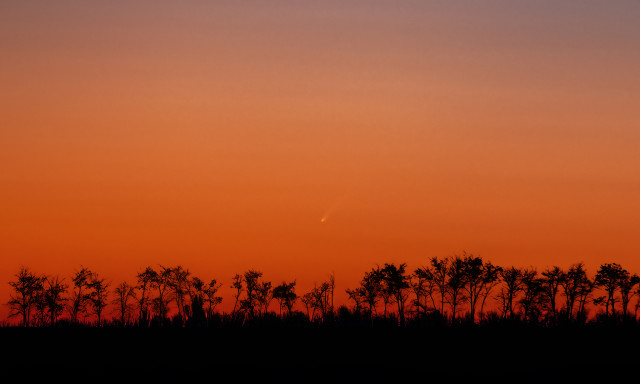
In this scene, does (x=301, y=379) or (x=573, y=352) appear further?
(x=573, y=352)

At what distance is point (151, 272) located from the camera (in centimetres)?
13100

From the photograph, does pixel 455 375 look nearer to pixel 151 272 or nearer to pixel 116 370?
pixel 116 370

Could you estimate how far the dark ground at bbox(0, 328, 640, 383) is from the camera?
113 ft

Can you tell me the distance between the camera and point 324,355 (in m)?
Answer: 37.9

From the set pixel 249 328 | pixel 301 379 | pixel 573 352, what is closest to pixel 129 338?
pixel 249 328

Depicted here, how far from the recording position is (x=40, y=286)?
12175 cm

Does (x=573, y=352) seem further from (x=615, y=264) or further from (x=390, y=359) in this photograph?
(x=615, y=264)

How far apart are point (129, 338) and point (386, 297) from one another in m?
89.9

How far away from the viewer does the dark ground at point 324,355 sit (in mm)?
34594

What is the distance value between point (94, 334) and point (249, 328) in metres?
7.84

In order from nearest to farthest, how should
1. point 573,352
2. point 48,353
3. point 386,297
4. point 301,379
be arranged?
point 301,379 → point 48,353 → point 573,352 → point 386,297

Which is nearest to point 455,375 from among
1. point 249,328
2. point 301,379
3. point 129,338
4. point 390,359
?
point 390,359

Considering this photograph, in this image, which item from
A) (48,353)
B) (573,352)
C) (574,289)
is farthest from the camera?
(574,289)

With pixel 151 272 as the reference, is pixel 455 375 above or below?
below
